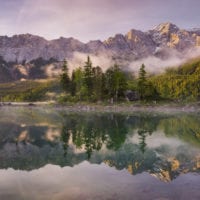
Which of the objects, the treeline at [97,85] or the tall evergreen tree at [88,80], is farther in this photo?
the tall evergreen tree at [88,80]

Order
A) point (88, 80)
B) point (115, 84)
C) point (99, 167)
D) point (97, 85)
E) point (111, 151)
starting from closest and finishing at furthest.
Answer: point (99, 167), point (111, 151), point (115, 84), point (97, 85), point (88, 80)

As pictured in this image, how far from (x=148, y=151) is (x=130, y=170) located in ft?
27.9

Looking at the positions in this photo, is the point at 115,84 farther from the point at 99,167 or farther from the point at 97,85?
the point at 99,167

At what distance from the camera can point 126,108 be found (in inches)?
4067

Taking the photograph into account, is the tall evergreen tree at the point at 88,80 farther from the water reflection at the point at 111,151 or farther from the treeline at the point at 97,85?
the water reflection at the point at 111,151

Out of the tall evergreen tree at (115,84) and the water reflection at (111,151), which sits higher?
the tall evergreen tree at (115,84)

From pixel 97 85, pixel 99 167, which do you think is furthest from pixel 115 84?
pixel 99 167

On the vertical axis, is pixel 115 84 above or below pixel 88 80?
below

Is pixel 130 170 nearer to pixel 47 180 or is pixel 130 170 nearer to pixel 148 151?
pixel 47 180

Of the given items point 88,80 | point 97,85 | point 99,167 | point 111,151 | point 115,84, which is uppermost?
point 88,80

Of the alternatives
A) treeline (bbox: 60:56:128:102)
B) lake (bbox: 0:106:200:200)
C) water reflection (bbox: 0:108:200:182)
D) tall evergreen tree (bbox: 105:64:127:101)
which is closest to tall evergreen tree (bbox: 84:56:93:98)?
treeline (bbox: 60:56:128:102)

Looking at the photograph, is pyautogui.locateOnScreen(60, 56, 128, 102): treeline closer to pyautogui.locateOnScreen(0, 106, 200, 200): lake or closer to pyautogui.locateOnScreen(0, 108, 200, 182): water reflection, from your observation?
pyautogui.locateOnScreen(0, 108, 200, 182): water reflection

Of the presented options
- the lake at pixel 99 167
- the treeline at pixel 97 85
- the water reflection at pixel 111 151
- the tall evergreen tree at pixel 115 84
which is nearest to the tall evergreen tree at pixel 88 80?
the treeline at pixel 97 85

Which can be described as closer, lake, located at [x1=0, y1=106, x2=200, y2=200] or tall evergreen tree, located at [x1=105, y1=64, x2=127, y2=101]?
lake, located at [x1=0, y1=106, x2=200, y2=200]
